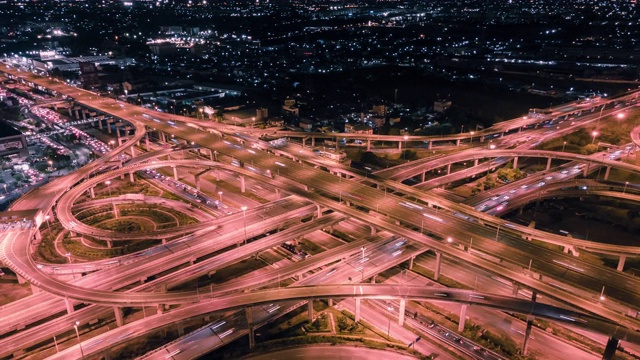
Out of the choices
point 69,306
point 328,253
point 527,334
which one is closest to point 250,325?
point 328,253

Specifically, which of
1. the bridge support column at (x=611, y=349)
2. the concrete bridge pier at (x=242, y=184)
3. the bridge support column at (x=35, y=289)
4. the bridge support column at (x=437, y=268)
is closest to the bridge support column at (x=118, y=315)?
the bridge support column at (x=35, y=289)

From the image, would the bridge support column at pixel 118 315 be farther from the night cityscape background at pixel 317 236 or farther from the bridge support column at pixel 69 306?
the bridge support column at pixel 69 306

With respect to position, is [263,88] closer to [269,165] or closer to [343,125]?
[343,125]

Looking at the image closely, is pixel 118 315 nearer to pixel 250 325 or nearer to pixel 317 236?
pixel 250 325

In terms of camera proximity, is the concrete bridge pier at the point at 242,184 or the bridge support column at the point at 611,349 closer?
the bridge support column at the point at 611,349

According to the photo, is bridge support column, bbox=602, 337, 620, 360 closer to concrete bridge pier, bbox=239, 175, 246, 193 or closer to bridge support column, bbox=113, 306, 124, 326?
bridge support column, bbox=113, 306, 124, 326

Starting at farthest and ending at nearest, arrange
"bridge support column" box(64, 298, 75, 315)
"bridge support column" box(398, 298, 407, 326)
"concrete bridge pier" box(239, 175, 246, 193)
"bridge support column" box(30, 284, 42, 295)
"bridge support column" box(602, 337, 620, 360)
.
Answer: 1. "concrete bridge pier" box(239, 175, 246, 193)
2. "bridge support column" box(30, 284, 42, 295)
3. "bridge support column" box(398, 298, 407, 326)
4. "bridge support column" box(64, 298, 75, 315)
5. "bridge support column" box(602, 337, 620, 360)

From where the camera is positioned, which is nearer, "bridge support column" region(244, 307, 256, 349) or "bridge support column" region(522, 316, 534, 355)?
"bridge support column" region(522, 316, 534, 355)

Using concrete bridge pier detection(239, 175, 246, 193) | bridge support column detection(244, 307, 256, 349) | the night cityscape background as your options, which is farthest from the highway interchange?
concrete bridge pier detection(239, 175, 246, 193)
